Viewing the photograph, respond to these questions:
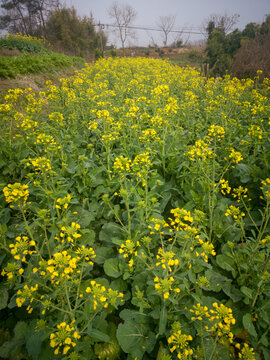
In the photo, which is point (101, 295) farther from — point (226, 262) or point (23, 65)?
point (23, 65)

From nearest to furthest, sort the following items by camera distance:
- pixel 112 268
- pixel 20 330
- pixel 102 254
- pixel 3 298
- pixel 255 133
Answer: pixel 20 330 → pixel 3 298 → pixel 112 268 → pixel 102 254 → pixel 255 133

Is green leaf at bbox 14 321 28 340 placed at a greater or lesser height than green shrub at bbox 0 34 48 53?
lesser

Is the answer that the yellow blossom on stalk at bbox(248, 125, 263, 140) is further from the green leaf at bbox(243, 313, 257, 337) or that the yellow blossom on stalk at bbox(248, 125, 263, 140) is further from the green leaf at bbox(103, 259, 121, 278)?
the green leaf at bbox(103, 259, 121, 278)

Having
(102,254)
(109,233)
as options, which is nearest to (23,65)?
(109,233)

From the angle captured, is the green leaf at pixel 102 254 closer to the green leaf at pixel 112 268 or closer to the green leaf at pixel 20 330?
the green leaf at pixel 112 268

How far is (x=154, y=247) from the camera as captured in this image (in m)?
2.30

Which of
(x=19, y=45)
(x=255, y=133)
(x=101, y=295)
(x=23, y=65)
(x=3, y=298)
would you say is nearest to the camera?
(x=101, y=295)

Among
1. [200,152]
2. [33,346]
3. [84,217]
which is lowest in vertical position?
[33,346]

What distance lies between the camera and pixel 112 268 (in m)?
2.12

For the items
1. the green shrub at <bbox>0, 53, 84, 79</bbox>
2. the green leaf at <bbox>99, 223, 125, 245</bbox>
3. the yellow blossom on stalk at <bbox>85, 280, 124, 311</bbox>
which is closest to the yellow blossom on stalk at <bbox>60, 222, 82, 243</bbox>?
the yellow blossom on stalk at <bbox>85, 280, 124, 311</bbox>

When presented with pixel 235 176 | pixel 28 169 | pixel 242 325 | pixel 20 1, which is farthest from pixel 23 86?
pixel 20 1

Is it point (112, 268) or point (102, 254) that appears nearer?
point (112, 268)

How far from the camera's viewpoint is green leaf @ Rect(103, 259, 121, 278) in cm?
205

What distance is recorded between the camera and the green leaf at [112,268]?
6.74 ft
